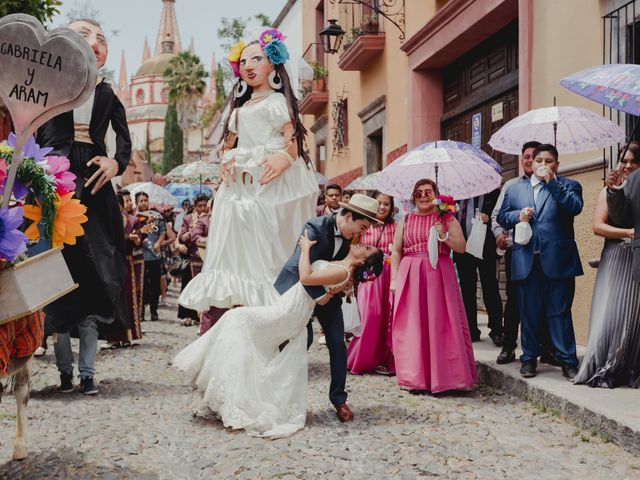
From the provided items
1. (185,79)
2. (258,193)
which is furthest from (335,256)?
(185,79)

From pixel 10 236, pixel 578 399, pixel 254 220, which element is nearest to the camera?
pixel 10 236

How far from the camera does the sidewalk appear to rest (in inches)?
173

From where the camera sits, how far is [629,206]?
4609 mm

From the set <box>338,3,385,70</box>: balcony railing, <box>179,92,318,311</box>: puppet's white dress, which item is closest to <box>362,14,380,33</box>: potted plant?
<box>338,3,385,70</box>: balcony railing

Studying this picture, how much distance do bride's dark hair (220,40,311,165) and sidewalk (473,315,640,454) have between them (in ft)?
7.34

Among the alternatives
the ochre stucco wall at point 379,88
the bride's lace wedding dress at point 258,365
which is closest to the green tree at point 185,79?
the ochre stucco wall at point 379,88

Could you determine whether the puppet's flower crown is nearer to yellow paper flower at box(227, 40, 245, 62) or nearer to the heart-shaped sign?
yellow paper flower at box(227, 40, 245, 62)

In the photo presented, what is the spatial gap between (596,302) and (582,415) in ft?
3.38

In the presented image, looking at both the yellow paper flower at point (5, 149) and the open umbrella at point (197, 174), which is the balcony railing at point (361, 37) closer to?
the open umbrella at point (197, 174)

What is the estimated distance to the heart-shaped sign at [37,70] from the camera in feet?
10.7

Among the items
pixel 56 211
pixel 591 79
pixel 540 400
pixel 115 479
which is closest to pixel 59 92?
pixel 56 211

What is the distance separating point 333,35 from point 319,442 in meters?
11.9

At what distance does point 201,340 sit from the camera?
4.86m

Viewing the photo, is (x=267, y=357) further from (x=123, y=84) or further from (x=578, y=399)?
(x=123, y=84)
